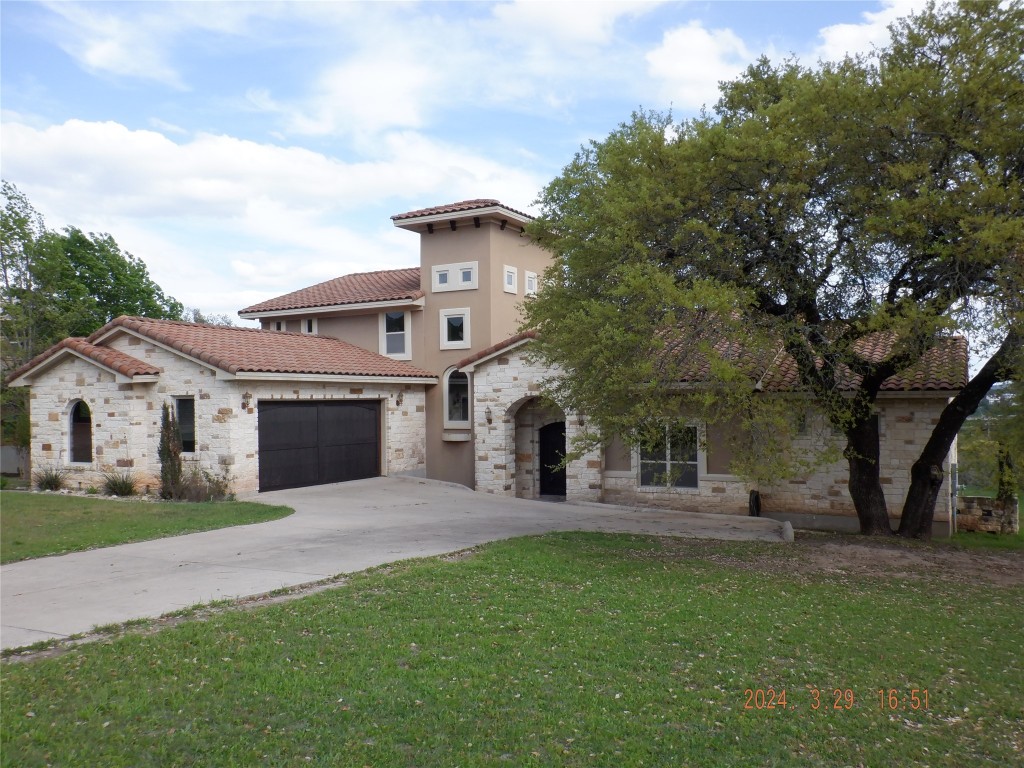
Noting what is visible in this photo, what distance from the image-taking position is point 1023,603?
9070 millimetres

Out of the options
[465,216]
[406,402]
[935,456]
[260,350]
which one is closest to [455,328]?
[406,402]

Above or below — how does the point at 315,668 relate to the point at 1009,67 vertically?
below

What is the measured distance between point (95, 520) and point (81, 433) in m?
7.13

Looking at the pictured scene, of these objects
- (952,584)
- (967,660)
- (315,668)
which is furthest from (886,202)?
(315,668)

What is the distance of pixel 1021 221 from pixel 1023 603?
15.4 ft

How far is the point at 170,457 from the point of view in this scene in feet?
58.4

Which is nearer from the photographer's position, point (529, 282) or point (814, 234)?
point (814, 234)

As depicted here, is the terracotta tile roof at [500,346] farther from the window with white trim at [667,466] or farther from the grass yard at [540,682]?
the grass yard at [540,682]

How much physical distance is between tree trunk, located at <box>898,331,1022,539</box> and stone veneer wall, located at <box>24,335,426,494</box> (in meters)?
13.7

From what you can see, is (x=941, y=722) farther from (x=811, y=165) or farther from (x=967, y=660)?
(x=811, y=165)

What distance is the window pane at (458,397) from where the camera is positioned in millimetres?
23766

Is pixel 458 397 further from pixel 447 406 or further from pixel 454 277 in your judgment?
pixel 454 277

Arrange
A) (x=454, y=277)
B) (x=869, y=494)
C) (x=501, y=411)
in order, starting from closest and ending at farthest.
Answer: (x=869, y=494), (x=501, y=411), (x=454, y=277)

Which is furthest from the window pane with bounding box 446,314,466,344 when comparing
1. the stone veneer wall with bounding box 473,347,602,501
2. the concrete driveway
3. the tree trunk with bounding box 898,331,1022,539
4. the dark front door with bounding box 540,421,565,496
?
the tree trunk with bounding box 898,331,1022,539
